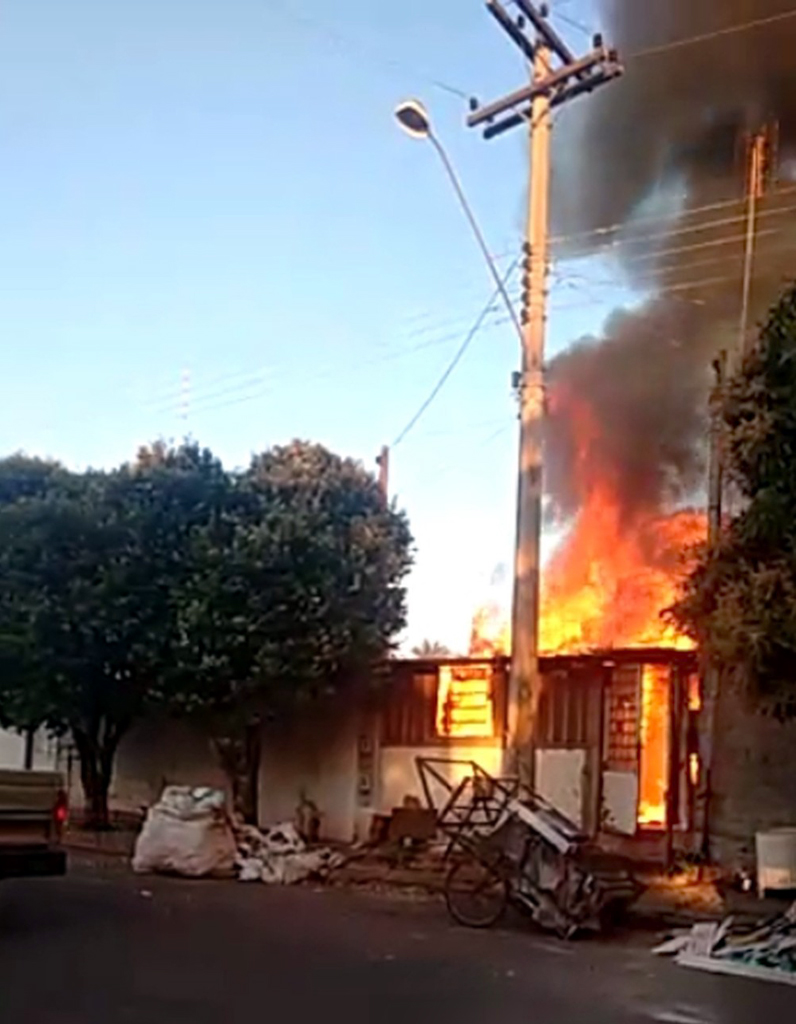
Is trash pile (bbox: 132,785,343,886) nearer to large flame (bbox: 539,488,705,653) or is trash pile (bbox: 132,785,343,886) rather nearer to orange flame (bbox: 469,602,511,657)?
large flame (bbox: 539,488,705,653)

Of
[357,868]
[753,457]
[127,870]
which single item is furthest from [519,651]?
[127,870]

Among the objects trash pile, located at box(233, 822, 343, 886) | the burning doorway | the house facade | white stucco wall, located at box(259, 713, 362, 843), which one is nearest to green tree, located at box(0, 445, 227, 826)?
white stucco wall, located at box(259, 713, 362, 843)

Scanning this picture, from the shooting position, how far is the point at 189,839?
15.9 meters

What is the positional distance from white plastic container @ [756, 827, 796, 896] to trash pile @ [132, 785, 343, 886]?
191 inches

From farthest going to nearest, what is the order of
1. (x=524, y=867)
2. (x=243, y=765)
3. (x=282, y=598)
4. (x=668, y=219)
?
(x=668, y=219), (x=243, y=765), (x=282, y=598), (x=524, y=867)

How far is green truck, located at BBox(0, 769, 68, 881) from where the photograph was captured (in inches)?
429

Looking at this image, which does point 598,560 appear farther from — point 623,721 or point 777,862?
point 777,862

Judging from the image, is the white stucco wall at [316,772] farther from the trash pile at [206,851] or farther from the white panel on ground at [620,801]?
the white panel on ground at [620,801]

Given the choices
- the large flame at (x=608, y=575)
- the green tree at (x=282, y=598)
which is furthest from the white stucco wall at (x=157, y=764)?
the large flame at (x=608, y=575)

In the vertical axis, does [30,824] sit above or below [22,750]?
above

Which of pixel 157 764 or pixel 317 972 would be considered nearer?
pixel 317 972

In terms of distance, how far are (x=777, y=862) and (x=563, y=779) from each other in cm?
420

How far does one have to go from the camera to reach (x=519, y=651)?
1340 centimetres

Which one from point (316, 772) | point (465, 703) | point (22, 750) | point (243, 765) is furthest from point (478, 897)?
point (22, 750)
